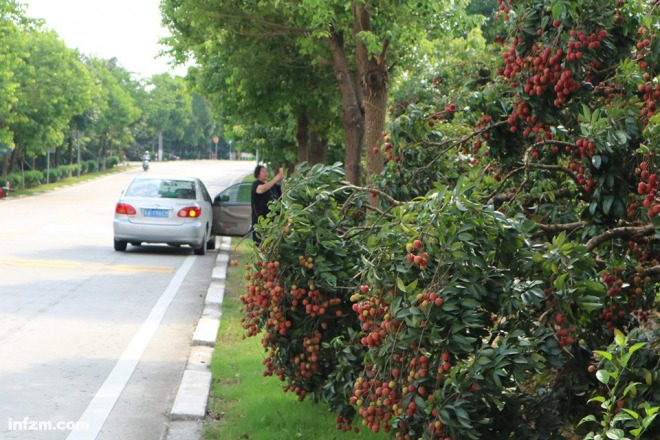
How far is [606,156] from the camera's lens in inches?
209

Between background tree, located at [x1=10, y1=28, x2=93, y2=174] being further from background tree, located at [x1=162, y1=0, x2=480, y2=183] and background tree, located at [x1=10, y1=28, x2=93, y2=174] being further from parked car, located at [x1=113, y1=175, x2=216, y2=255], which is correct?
background tree, located at [x1=162, y1=0, x2=480, y2=183]

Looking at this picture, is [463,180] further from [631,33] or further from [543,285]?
[631,33]

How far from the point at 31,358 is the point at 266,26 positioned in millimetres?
9417

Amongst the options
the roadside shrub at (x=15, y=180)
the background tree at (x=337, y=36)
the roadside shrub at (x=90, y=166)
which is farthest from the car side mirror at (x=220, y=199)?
the roadside shrub at (x=90, y=166)

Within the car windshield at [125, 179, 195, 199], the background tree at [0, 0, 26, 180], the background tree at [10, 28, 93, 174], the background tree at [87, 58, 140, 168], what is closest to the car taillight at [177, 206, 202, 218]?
the car windshield at [125, 179, 195, 199]

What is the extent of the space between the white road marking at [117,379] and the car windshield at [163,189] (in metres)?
→ 6.85

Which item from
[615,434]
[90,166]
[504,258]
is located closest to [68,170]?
[90,166]

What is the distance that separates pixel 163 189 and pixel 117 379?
1238cm

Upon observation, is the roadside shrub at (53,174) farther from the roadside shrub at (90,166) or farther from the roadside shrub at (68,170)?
the roadside shrub at (90,166)

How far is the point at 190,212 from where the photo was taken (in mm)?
20453

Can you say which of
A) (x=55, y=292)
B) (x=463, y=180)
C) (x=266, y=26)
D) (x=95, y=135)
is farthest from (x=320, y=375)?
(x=95, y=135)

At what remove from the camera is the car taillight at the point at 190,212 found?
66.9 feet

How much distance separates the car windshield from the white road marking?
6.85m

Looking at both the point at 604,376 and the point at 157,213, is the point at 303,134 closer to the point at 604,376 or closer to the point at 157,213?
the point at 157,213
